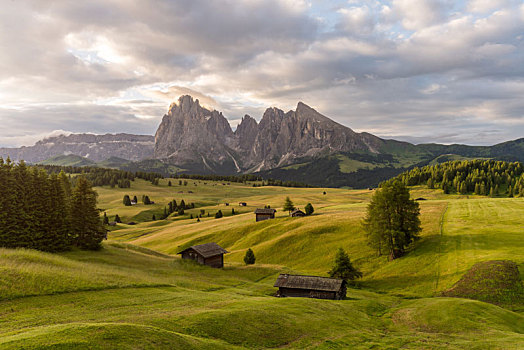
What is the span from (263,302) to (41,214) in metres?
40.6

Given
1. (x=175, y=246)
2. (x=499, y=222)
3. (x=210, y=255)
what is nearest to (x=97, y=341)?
(x=210, y=255)

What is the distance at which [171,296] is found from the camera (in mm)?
32594

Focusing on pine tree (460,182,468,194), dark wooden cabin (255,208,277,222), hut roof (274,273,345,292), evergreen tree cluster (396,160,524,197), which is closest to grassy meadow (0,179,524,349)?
hut roof (274,273,345,292)

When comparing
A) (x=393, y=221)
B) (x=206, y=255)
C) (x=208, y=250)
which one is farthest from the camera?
(x=208, y=250)

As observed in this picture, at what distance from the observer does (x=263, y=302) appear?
111ft

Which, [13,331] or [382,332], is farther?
[382,332]

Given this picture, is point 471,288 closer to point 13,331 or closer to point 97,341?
point 97,341

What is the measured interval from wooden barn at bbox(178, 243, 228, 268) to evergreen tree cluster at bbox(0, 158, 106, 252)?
18.3 m

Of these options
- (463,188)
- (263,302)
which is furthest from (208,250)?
(463,188)

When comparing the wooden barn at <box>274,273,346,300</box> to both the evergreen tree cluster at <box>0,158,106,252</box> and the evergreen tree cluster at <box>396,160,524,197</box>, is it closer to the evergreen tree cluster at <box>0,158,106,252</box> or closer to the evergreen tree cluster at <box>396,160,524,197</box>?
the evergreen tree cluster at <box>0,158,106,252</box>

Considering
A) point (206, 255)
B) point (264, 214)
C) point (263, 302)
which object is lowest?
point (206, 255)

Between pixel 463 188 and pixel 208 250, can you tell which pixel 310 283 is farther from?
pixel 463 188

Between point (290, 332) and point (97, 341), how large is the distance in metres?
16.0

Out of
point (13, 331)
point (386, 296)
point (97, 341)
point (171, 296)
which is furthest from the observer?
point (386, 296)
